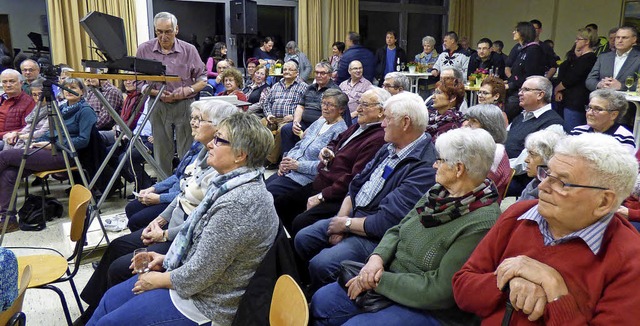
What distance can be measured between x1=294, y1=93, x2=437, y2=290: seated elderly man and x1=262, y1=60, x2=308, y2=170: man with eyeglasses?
9.24 feet

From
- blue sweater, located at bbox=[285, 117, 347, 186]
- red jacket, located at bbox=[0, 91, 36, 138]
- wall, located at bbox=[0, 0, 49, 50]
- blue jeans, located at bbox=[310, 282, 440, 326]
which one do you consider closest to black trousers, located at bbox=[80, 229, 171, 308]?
blue jeans, located at bbox=[310, 282, 440, 326]

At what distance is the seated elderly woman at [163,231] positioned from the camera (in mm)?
2174

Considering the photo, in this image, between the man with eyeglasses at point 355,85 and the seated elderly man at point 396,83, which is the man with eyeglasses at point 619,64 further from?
the man with eyeglasses at point 355,85

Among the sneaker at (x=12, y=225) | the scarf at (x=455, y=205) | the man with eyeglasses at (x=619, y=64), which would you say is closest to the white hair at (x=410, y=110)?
the scarf at (x=455, y=205)

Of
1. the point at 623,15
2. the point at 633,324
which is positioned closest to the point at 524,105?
the point at 633,324

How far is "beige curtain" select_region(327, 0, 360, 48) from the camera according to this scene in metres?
9.09

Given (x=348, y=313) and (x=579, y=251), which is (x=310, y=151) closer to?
(x=348, y=313)

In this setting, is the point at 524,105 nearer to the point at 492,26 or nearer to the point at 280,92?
the point at 280,92

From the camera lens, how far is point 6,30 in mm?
6824

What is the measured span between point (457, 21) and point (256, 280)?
10.5m

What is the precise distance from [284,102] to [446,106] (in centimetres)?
240

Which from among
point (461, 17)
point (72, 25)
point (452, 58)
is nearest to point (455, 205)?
point (452, 58)

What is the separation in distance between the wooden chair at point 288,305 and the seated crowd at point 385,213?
0.89 ft

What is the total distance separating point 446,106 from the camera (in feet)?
10.9
